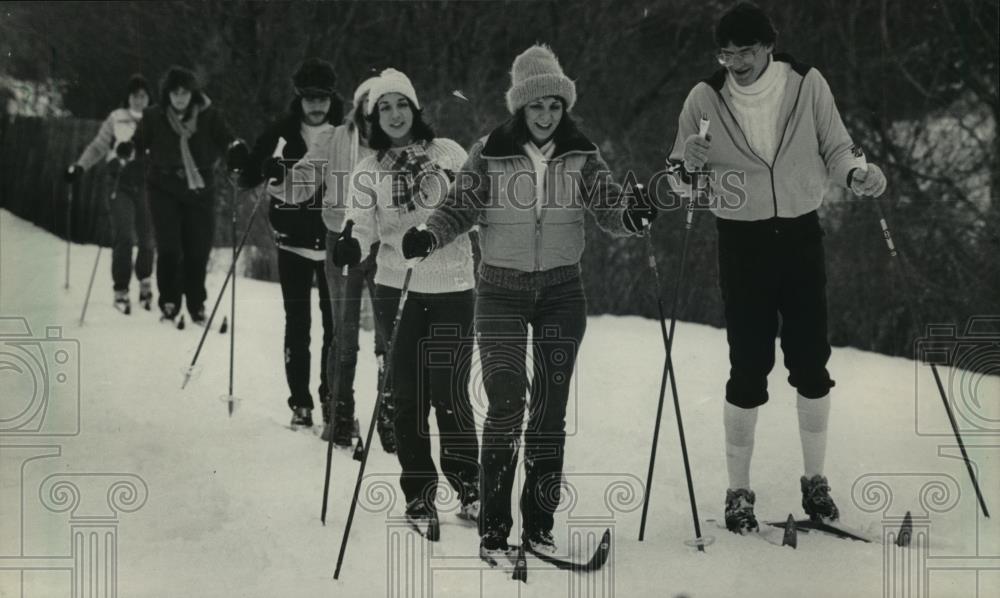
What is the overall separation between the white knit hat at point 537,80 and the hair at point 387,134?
0.56m

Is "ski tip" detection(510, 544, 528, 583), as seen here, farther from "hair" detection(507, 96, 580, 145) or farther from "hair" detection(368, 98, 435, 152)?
"hair" detection(368, 98, 435, 152)

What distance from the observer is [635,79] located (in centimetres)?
711

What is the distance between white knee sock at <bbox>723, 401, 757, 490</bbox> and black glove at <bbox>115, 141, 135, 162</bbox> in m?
3.88

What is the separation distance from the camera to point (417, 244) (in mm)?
3412

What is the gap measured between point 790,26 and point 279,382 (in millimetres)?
3610

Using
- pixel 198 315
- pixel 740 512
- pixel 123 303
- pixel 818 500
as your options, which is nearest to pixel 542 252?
pixel 740 512

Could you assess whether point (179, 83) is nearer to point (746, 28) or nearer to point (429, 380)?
point (429, 380)

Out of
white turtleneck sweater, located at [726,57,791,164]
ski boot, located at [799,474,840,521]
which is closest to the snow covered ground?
ski boot, located at [799,474,840,521]

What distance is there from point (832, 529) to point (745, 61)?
1.56 metres

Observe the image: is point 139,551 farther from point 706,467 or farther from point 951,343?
point 951,343

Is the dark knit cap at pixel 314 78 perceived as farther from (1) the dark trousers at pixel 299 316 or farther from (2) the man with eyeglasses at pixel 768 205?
(2) the man with eyeglasses at pixel 768 205

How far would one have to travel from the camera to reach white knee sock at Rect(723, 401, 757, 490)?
377 centimetres

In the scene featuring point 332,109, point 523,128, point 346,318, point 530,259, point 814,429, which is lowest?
point 814,429

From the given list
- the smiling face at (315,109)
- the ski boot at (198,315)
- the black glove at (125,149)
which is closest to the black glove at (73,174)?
the black glove at (125,149)
